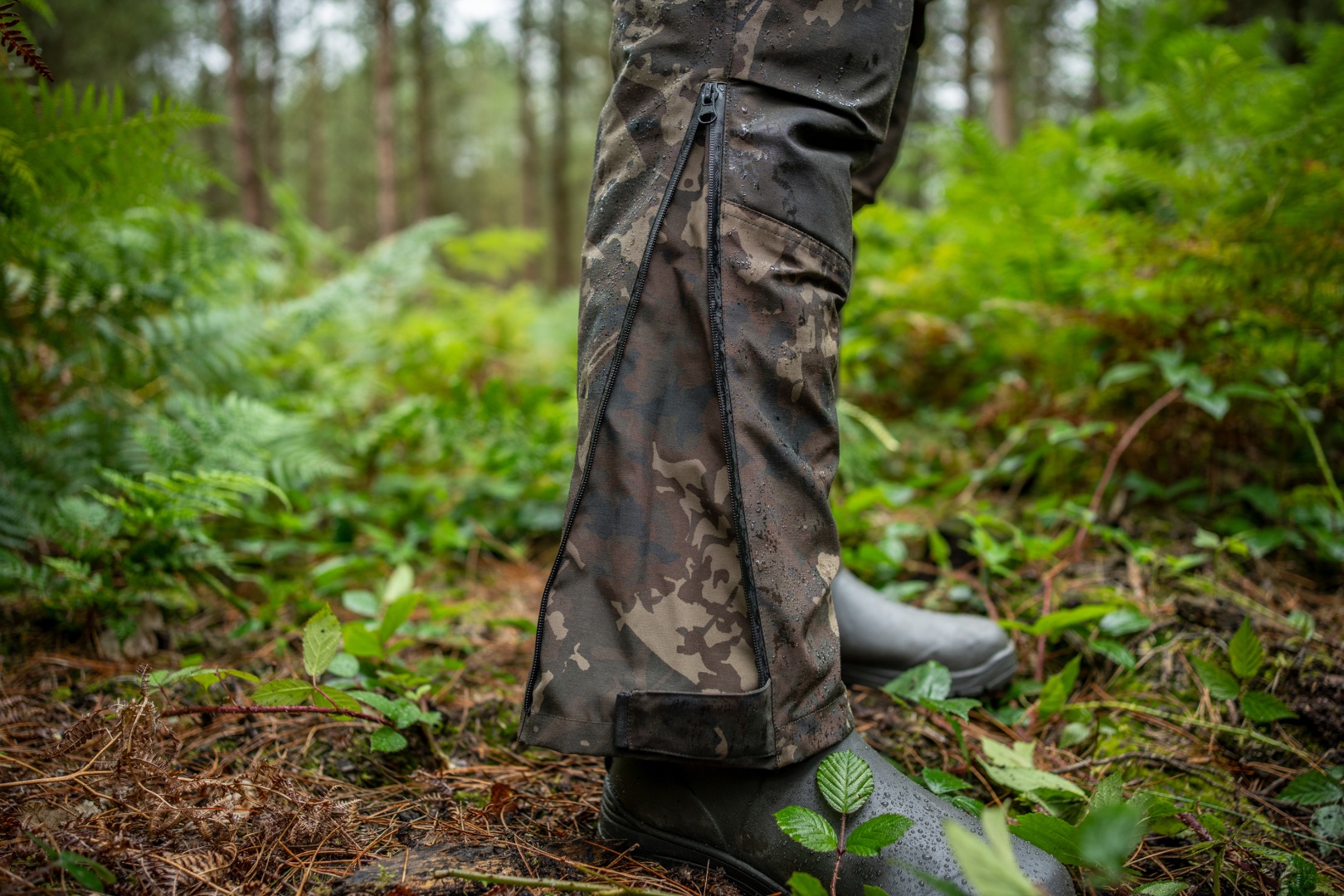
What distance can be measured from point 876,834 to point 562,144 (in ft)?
47.4

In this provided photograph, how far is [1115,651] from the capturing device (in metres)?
1.48

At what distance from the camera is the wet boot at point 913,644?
1541mm

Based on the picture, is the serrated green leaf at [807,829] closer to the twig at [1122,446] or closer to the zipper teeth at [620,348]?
the zipper teeth at [620,348]

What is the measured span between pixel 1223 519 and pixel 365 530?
2.58 metres

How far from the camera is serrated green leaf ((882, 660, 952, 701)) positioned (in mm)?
1366

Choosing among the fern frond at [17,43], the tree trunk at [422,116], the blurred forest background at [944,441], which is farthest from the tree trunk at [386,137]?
the fern frond at [17,43]

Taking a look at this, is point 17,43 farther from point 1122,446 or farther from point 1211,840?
point 1122,446

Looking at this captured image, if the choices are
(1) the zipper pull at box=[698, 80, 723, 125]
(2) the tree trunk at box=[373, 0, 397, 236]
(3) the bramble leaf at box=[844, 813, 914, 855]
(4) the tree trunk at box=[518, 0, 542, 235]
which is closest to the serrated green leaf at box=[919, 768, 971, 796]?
(3) the bramble leaf at box=[844, 813, 914, 855]

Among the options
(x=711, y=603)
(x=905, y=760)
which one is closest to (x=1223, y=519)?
(x=905, y=760)

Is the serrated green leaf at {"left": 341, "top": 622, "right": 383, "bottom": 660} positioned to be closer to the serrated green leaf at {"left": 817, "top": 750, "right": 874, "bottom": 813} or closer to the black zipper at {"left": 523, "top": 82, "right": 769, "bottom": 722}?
the black zipper at {"left": 523, "top": 82, "right": 769, "bottom": 722}

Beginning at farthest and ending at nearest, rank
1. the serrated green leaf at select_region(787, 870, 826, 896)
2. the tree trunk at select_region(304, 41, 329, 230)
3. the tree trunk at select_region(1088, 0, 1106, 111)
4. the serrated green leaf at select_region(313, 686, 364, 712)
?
the tree trunk at select_region(304, 41, 329, 230) < the tree trunk at select_region(1088, 0, 1106, 111) < the serrated green leaf at select_region(313, 686, 364, 712) < the serrated green leaf at select_region(787, 870, 826, 896)

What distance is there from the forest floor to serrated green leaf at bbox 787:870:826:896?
211 millimetres

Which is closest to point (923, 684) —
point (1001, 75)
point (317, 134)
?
point (1001, 75)

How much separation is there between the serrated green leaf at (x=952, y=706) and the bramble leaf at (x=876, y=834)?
0.35 meters
